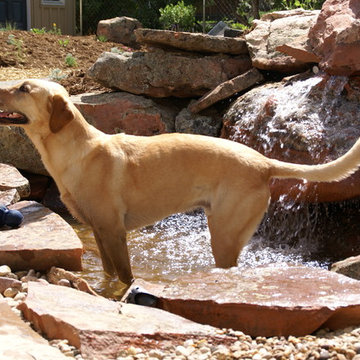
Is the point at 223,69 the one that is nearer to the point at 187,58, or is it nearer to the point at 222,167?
the point at 187,58

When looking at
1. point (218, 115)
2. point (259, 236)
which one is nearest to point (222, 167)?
point (259, 236)

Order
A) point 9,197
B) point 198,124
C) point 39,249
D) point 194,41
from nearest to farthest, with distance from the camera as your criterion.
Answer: point 39,249, point 9,197, point 198,124, point 194,41

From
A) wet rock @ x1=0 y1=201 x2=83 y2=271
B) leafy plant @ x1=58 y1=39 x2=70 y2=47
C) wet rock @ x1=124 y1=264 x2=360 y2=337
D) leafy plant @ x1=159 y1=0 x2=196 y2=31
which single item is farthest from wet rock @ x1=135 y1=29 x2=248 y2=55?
leafy plant @ x1=159 y1=0 x2=196 y2=31

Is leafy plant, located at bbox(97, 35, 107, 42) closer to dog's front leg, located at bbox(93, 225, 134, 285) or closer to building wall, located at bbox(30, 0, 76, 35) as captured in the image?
building wall, located at bbox(30, 0, 76, 35)

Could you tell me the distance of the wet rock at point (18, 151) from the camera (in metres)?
8.45

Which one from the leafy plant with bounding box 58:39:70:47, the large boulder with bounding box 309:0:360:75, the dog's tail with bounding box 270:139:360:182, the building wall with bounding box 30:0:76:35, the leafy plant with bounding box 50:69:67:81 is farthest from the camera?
the building wall with bounding box 30:0:76:35

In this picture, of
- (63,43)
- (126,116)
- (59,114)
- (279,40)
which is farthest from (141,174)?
(63,43)

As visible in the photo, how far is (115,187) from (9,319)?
1738 mm

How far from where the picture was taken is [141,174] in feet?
15.8

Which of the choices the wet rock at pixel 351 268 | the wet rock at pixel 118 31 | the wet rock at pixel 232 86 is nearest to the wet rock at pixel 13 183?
the wet rock at pixel 232 86

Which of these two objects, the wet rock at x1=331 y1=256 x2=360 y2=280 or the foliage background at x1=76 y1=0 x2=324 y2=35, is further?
the foliage background at x1=76 y1=0 x2=324 y2=35

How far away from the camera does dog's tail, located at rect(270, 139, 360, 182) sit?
14.8 ft

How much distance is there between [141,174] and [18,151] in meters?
4.14

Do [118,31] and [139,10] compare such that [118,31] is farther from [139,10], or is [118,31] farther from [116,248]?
→ [116,248]
